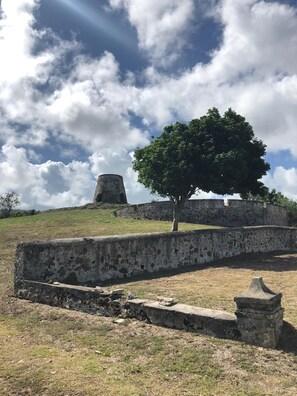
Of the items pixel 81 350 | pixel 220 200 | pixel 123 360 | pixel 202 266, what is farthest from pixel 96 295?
pixel 220 200

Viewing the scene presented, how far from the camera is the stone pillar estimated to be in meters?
5.72

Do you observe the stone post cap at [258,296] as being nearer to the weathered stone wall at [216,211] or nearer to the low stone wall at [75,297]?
the low stone wall at [75,297]

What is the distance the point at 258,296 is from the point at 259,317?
30 cm

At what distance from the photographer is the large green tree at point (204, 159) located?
54.5ft

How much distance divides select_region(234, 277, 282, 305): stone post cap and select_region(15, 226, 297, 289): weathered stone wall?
216 inches

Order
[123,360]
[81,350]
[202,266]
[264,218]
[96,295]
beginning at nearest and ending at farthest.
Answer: [123,360] < [81,350] < [96,295] < [202,266] < [264,218]

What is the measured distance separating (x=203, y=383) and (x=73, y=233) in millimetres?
16033

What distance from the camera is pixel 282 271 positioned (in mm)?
13094

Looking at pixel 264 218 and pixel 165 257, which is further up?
pixel 264 218

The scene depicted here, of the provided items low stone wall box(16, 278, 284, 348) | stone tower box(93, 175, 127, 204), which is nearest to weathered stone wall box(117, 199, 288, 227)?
stone tower box(93, 175, 127, 204)

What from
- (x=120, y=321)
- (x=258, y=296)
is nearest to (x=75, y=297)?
(x=120, y=321)

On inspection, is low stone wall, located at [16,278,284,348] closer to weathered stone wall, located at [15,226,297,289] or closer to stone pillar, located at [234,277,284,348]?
stone pillar, located at [234,277,284,348]

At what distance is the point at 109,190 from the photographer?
45562 mm

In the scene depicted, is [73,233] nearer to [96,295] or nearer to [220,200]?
[96,295]
